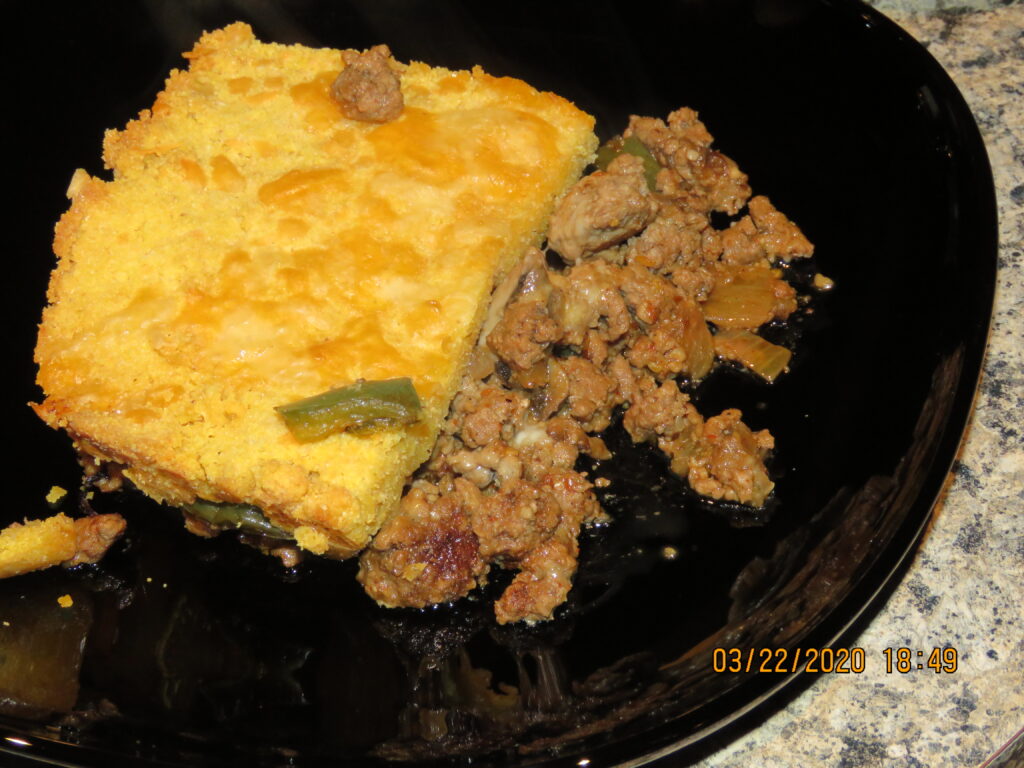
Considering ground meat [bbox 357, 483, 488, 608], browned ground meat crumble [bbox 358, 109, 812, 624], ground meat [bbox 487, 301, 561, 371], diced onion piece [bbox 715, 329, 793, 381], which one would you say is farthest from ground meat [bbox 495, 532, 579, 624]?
diced onion piece [bbox 715, 329, 793, 381]

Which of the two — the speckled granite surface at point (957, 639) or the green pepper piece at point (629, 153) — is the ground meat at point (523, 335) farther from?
the speckled granite surface at point (957, 639)

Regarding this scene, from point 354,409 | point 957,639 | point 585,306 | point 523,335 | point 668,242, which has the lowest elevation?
point 957,639

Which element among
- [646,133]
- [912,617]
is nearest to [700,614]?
[912,617]

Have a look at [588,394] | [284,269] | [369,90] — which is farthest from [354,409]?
[369,90]

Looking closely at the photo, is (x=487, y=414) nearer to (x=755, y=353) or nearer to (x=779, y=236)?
(x=755, y=353)

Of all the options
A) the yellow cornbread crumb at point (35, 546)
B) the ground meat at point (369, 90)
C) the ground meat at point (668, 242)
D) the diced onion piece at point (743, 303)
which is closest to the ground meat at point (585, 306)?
the ground meat at point (668, 242)
